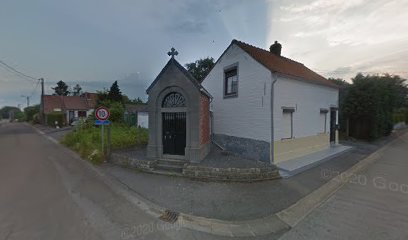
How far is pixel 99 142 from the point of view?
470 inches

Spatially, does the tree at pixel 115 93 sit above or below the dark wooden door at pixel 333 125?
above

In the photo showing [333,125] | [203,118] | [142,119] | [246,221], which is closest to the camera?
[246,221]

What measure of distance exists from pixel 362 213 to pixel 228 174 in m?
3.71

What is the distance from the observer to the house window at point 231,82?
12.0m

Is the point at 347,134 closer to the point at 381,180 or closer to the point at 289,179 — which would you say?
the point at 381,180

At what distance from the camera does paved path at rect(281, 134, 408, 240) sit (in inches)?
172

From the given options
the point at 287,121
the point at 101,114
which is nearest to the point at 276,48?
the point at 287,121

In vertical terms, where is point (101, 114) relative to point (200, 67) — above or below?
below

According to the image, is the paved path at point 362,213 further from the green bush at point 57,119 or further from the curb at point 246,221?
the green bush at point 57,119

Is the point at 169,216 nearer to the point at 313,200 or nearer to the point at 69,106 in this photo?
the point at 313,200

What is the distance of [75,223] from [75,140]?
441 inches

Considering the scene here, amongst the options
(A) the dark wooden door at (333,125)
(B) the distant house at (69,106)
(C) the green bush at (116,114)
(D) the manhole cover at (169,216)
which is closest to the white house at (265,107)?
(A) the dark wooden door at (333,125)

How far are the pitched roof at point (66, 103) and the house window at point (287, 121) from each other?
39419 millimetres

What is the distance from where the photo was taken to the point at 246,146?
1120 centimetres
